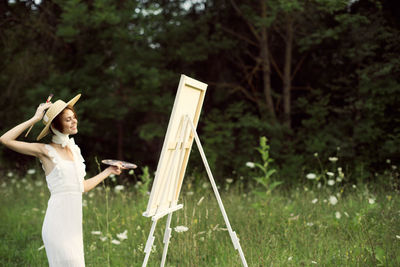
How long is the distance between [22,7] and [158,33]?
332 cm

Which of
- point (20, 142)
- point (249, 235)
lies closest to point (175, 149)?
point (20, 142)

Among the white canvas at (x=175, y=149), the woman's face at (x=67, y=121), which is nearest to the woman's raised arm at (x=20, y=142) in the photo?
the woman's face at (x=67, y=121)

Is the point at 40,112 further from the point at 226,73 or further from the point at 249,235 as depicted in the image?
the point at 226,73

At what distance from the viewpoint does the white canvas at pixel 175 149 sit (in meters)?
2.90

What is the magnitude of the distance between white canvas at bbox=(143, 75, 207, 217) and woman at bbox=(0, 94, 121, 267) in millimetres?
464

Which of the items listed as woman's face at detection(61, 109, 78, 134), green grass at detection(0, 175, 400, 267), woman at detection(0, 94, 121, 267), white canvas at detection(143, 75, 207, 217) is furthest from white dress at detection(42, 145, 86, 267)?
green grass at detection(0, 175, 400, 267)

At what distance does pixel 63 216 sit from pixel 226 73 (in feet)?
29.8

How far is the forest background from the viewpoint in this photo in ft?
29.6

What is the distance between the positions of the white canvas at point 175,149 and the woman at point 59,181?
18.3 inches

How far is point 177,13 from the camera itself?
10.8 metres

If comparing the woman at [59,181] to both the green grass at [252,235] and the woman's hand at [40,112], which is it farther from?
the green grass at [252,235]

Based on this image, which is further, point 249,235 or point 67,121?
point 249,235

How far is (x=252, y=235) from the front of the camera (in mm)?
4195

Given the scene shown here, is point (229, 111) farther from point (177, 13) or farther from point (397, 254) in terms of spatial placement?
point (397, 254)
